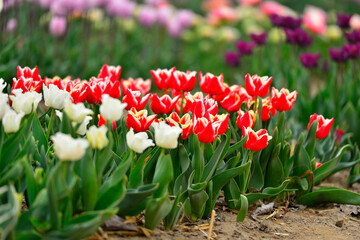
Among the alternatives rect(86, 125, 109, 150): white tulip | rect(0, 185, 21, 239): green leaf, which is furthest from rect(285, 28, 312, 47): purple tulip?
rect(0, 185, 21, 239): green leaf

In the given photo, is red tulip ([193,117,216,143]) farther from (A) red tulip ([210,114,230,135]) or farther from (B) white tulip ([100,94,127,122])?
(B) white tulip ([100,94,127,122])

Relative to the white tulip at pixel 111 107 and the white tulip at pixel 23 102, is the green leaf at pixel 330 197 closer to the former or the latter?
the white tulip at pixel 111 107

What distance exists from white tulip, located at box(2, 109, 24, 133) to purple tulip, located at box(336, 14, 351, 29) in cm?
337

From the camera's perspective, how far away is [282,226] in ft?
8.29

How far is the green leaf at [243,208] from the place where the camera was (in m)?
2.30

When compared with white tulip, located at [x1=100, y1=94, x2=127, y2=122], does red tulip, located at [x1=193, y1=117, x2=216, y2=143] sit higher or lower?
lower

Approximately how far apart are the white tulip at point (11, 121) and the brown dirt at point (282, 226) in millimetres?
537

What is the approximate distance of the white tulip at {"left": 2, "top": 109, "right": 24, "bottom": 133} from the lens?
6.27 ft

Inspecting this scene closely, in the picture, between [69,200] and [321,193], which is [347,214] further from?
[69,200]

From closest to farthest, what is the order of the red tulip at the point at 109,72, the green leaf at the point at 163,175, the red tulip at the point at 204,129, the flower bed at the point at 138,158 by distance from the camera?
1. the flower bed at the point at 138,158
2. the green leaf at the point at 163,175
3. the red tulip at the point at 204,129
4. the red tulip at the point at 109,72

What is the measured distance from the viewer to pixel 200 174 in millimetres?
2312

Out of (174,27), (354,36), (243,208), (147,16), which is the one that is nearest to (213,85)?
(243,208)

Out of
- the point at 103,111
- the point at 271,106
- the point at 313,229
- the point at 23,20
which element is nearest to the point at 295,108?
A: the point at 271,106

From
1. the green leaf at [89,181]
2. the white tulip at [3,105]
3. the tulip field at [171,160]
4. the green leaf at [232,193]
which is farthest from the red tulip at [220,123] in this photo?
the white tulip at [3,105]
